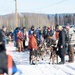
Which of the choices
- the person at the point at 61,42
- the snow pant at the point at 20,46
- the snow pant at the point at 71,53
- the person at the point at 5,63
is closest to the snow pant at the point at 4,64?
the person at the point at 5,63

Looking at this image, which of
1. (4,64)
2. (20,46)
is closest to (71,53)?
(20,46)

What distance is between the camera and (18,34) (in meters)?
21.1

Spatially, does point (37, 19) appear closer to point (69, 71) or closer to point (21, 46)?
point (21, 46)

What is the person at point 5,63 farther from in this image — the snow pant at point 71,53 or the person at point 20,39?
the person at point 20,39

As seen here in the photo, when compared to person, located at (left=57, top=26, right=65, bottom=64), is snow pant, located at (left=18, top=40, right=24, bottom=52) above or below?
below

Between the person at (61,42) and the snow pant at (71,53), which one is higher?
the person at (61,42)

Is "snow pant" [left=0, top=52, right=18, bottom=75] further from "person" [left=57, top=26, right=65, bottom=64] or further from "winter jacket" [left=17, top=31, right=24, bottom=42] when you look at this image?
"winter jacket" [left=17, top=31, right=24, bottom=42]

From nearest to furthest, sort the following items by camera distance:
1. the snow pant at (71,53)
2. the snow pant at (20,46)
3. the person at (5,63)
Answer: the person at (5,63) < the snow pant at (71,53) < the snow pant at (20,46)

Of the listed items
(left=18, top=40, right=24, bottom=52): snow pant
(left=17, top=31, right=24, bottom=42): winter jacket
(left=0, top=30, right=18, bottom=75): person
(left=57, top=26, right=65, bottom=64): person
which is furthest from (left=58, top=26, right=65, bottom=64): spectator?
(left=0, top=30, right=18, bottom=75): person

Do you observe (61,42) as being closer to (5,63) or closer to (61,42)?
(61,42)

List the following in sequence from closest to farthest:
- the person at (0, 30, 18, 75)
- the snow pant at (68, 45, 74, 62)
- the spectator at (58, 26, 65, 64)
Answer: the person at (0, 30, 18, 75), the spectator at (58, 26, 65, 64), the snow pant at (68, 45, 74, 62)

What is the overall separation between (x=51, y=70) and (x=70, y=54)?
2.46 metres

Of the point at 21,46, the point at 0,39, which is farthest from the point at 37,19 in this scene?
the point at 0,39

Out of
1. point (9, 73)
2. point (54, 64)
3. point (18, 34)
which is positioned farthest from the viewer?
point (18, 34)
